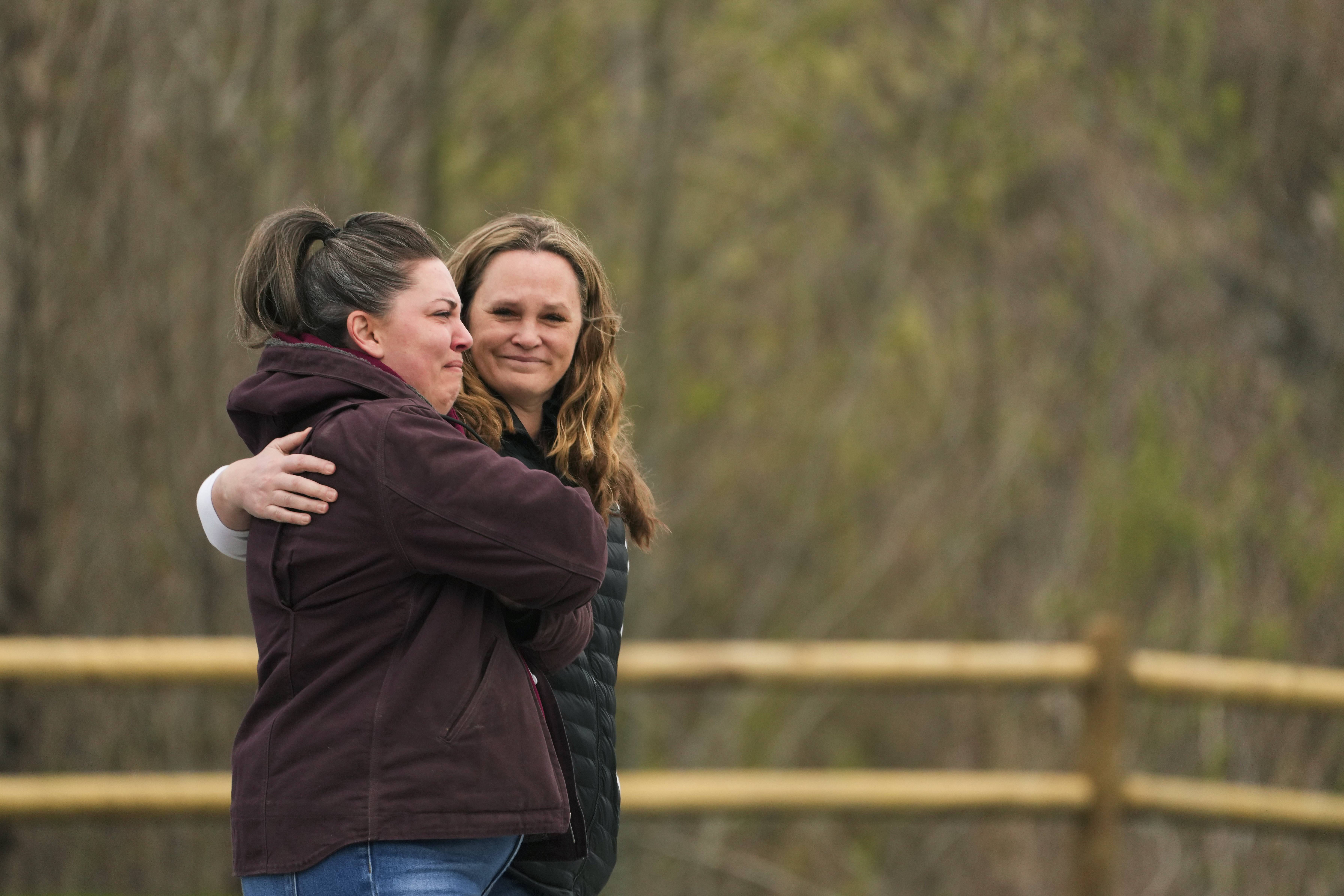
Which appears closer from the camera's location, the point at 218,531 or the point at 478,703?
the point at 478,703

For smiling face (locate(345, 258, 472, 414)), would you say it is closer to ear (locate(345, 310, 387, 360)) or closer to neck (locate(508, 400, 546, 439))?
ear (locate(345, 310, 387, 360))

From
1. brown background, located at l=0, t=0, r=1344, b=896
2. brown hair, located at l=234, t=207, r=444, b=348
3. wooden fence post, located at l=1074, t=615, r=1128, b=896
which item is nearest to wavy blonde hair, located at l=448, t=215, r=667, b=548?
brown hair, located at l=234, t=207, r=444, b=348

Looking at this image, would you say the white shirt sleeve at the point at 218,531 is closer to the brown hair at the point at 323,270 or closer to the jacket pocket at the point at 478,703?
the brown hair at the point at 323,270

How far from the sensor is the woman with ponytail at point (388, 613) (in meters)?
1.73

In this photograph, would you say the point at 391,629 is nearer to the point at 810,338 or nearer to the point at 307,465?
the point at 307,465

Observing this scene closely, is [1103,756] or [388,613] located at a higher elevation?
[388,613]

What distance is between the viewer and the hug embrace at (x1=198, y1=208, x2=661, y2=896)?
5.67 ft

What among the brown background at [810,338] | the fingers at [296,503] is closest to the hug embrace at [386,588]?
the fingers at [296,503]

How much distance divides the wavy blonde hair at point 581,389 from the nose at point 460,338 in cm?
19

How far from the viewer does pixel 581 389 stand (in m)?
2.21

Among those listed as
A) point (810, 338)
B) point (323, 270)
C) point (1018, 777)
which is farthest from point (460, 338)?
point (810, 338)

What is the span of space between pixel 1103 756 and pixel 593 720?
10.2 feet

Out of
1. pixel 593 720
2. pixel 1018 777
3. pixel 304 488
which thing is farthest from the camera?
pixel 1018 777

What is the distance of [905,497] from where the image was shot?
10.4 meters
